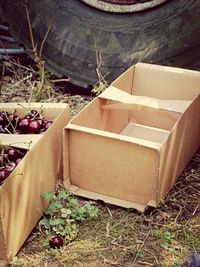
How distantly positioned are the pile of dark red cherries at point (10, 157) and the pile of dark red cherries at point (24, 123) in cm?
14

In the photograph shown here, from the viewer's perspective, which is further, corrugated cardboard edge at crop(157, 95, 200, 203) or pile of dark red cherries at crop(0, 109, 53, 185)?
corrugated cardboard edge at crop(157, 95, 200, 203)

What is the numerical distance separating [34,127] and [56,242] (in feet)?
1.70

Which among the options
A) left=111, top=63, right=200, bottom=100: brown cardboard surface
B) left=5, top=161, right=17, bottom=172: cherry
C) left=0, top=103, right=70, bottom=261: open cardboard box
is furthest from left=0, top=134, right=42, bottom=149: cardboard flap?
left=111, top=63, right=200, bottom=100: brown cardboard surface

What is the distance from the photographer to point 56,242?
8.21 feet

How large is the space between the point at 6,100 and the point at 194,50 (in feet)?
3.83

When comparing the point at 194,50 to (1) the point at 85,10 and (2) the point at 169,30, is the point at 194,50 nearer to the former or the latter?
(2) the point at 169,30

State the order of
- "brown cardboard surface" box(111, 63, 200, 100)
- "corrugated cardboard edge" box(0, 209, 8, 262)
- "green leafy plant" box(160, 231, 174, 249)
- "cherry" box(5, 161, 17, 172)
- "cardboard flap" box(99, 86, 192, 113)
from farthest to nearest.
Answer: "brown cardboard surface" box(111, 63, 200, 100), "cardboard flap" box(99, 86, 192, 113), "green leafy plant" box(160, 231, 174, 249), "cherry" box(5, 161, 17, 172), "corrugated cardboard edge" box(0, 209, 8, 262)

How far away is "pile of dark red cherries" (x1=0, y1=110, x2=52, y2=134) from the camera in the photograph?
106 inches

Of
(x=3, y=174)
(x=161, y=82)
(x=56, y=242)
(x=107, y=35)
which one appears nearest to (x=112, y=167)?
(x=56, y=242)

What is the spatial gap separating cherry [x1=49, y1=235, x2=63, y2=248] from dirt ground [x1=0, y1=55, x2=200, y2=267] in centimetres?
2

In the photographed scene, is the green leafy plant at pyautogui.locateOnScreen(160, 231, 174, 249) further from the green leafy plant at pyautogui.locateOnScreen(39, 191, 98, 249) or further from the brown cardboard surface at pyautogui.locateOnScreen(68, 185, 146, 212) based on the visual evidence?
the green leafy plant at pyautogui.locateOnScreen(39, 191, 98, 249)

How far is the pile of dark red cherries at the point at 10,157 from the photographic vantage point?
2.45 meters

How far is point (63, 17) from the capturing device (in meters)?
3.83

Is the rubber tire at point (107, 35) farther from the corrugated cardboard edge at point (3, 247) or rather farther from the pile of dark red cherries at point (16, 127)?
the corrugated cardboard edge at point (3, 247)
